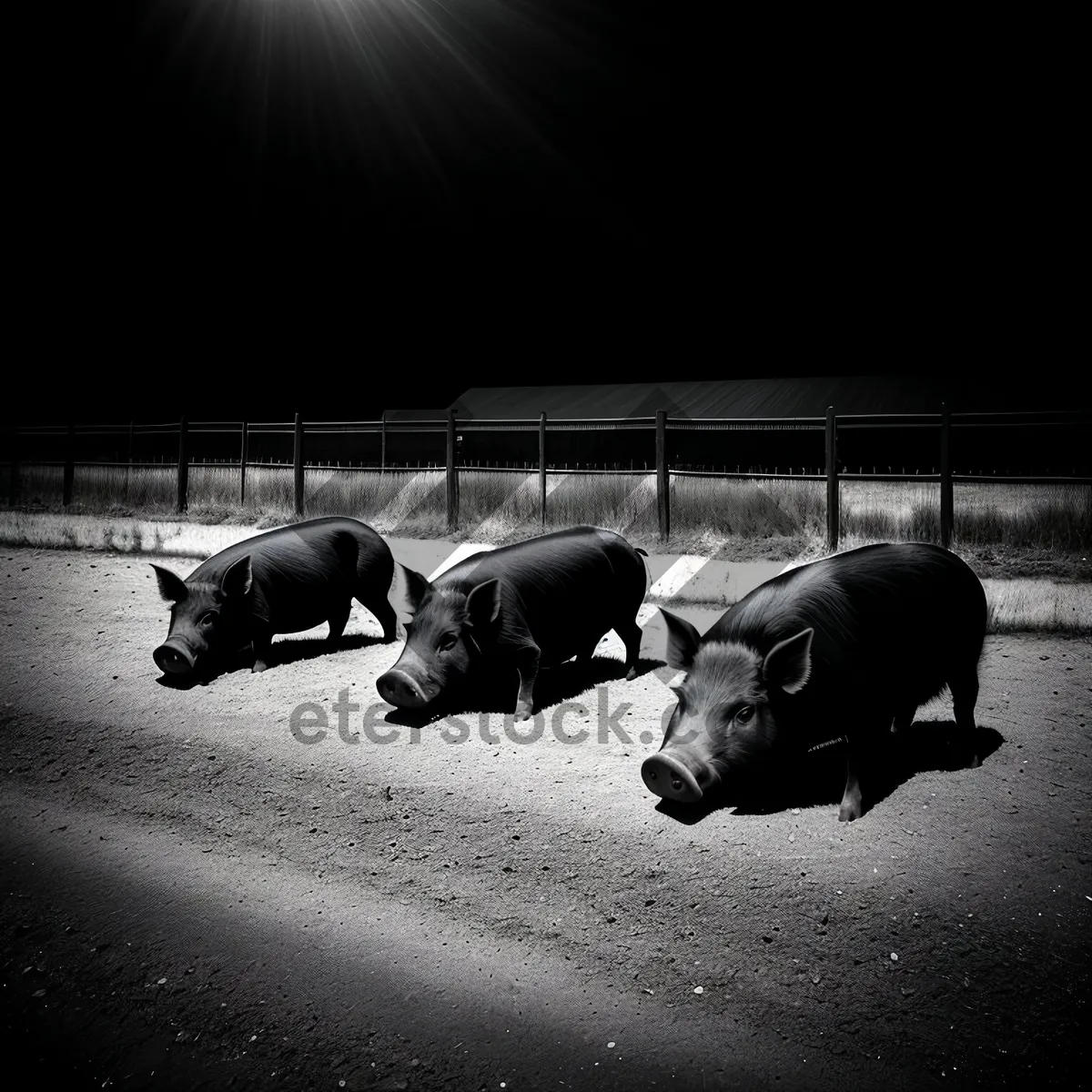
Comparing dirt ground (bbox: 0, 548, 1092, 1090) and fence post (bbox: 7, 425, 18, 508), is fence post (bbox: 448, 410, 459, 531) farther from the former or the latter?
dirt ground (bbox: 0, 548, 1092, 1090)

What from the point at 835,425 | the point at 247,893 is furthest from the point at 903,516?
the point at 247,893

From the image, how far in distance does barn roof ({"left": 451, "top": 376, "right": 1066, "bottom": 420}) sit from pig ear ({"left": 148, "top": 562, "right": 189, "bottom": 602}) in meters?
13.8

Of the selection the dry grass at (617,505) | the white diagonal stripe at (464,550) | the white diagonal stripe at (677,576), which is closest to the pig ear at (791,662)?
the white diagonal stripe at (677,576)

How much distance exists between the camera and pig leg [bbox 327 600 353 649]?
5045 millimetres

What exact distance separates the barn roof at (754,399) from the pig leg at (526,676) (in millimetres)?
14354

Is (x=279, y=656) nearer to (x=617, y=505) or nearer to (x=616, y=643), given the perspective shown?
(x=616, y=643)

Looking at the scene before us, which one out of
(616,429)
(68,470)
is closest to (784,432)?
(616,429)

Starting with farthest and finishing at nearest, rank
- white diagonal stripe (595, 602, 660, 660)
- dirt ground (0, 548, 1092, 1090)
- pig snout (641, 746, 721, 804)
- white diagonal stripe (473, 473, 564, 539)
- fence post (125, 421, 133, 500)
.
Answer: fence post (125, 421, 133, 500)
white diagonal stripe (473, 473, 564, 539)
white diagonal stripe (595, 602, 660, 660)
pig snout (641, 746, 721, 804)
dirt ground (0, 548, 1092, 1090)

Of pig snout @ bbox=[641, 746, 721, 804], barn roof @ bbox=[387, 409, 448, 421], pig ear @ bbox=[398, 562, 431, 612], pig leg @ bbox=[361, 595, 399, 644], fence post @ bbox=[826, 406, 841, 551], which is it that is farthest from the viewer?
barn roof @ bbox=[387, 409, 448, 421]

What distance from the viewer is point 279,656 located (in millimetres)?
4855

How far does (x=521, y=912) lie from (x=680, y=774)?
1.81 ft

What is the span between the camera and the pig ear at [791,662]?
2.58m

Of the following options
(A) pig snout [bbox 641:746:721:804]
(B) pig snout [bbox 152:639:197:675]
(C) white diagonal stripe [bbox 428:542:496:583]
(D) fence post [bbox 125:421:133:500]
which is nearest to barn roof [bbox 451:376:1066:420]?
(D) fence post [bbox 125:421:133:500]

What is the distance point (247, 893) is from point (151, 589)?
14.8 ft
